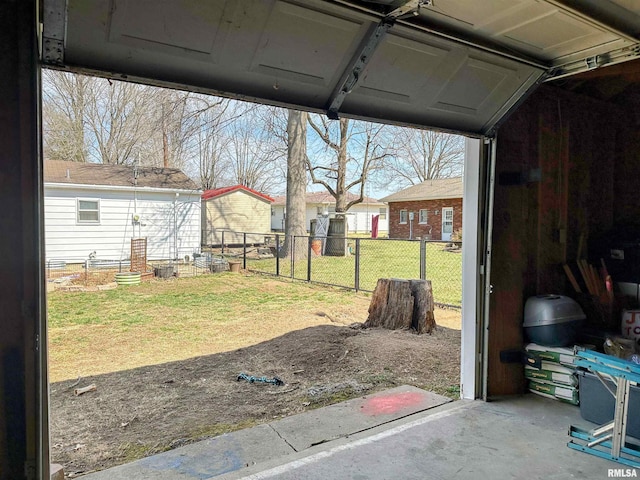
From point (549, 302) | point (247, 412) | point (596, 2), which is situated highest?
point (596, 2)

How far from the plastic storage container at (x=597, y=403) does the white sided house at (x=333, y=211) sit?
978 inches

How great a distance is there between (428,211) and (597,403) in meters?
18.6

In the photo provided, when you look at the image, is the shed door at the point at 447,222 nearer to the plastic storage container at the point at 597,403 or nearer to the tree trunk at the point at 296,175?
the tree trunk at the point at 296,175

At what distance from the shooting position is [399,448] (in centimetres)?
252

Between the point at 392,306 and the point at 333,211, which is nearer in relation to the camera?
the point at 392,306

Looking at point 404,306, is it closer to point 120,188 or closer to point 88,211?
point 120,188

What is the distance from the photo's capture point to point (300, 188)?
13797 mm

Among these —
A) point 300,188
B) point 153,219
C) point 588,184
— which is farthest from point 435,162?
point 588,184

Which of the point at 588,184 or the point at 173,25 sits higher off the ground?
the point at 173,25

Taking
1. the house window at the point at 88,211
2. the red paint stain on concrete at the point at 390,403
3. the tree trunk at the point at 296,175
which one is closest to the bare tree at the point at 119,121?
the house window at the point at 88,211

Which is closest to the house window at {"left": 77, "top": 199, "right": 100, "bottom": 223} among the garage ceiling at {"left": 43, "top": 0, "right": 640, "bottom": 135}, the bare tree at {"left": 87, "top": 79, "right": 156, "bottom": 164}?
the bare tree at {"left": 87, "top": 79, "right": 156, "bottom": 164}

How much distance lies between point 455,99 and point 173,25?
69.6 inches

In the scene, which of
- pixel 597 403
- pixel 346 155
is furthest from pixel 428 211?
pixel 597 403

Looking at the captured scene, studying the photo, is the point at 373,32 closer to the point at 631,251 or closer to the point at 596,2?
the point at 596,2
